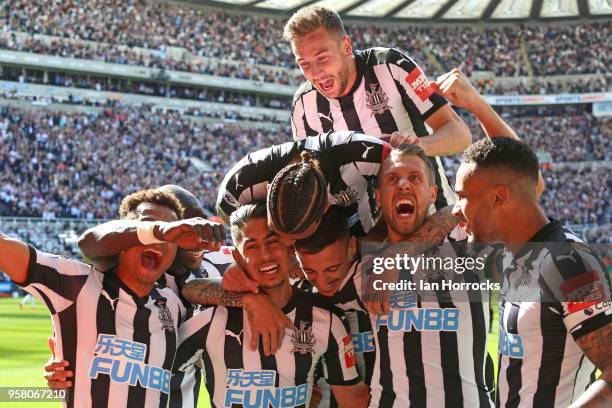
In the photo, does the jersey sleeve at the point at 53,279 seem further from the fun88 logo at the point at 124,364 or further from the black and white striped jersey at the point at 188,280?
the black and white striped jersey at the point at 188,280

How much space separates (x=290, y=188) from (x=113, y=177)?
2964 centimetres

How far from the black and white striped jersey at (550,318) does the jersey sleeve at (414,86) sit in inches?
68.4

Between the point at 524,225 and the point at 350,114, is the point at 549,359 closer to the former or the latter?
the point at 524,225

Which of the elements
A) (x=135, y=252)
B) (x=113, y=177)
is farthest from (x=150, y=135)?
(x=135, y=252)


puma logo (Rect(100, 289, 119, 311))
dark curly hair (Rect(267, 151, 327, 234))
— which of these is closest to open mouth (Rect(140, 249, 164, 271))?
puma logo (Rect(100, 289, 119, 311))

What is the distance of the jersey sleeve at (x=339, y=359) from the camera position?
3.68 metres

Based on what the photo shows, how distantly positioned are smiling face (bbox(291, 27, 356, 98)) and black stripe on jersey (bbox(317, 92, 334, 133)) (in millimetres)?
186

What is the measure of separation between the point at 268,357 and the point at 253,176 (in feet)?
2.87

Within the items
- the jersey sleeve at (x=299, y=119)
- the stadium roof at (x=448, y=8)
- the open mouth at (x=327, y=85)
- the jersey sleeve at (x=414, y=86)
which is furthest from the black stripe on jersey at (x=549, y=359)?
the stadium roof at (x=448, y=8)

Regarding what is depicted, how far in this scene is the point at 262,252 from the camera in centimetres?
357

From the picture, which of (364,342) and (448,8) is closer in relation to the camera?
(364,342)

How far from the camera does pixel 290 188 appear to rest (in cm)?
319

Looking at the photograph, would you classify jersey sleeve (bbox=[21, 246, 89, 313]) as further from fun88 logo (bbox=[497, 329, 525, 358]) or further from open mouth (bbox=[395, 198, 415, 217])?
fun88 logo (bbox=[497, 329, 525, 358])

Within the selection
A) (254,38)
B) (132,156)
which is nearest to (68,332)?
(132,156)
